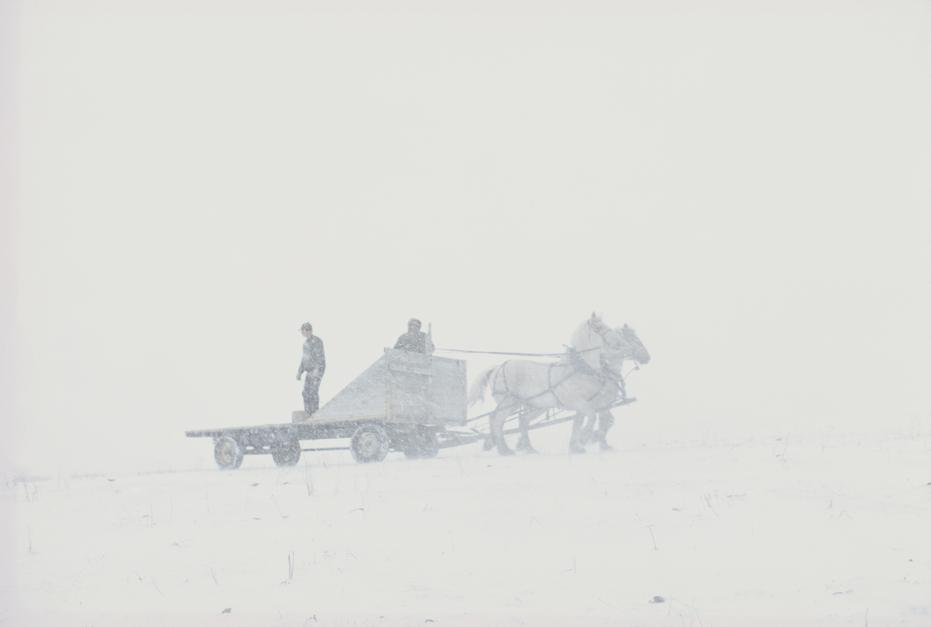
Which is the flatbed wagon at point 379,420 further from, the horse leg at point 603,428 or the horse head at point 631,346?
the horse head at point 631,346

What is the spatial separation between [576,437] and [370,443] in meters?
3.61

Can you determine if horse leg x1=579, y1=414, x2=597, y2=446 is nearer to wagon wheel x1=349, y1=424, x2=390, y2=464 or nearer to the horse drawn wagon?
the horse drawn wagon

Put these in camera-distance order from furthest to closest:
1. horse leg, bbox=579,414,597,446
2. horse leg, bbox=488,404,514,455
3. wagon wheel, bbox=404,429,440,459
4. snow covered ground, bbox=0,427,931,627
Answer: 1. horse leg, bbox=488,404,514,455
2. horse leg, bbox=579,414,597,446
3. wagon wheel, bbox=404,429,440,459
4. snow covered ground, bbox=0,427,931,627

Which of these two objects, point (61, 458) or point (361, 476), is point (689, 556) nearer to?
point (361, 476)

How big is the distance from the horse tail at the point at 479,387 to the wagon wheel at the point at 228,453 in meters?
4.50

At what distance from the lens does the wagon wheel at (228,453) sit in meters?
16.6

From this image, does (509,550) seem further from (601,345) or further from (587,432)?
(601,345)

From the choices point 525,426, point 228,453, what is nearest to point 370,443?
point 228,453

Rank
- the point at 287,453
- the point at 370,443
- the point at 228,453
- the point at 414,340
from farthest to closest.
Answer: the point at 414,340 < the point at 228,453 < the point at 287,453 < the point at 370,443

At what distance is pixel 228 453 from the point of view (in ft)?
54.8

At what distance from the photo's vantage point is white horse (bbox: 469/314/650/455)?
55.8ft

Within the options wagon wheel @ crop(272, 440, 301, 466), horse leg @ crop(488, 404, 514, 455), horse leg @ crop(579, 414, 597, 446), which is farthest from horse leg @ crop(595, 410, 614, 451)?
wagon wheel @ crop(272, 440, 301, 466)

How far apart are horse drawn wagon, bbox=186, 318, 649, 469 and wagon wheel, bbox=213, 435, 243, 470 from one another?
2 cm

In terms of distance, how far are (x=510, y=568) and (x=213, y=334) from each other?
50.0 meters
